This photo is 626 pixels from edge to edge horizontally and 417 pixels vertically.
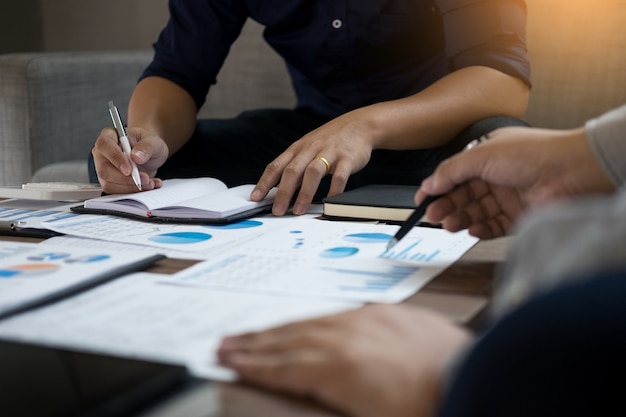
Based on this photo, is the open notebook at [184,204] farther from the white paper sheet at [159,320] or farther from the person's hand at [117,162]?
the white paper sheet at [159,320]

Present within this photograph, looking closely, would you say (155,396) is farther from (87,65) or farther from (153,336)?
(87,65)

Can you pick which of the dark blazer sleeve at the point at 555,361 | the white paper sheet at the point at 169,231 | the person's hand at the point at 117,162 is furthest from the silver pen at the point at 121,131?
the dark blazer sleeve at the point at 555,361

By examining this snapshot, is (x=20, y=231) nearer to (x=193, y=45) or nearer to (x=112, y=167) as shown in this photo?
(x=112, y=167)

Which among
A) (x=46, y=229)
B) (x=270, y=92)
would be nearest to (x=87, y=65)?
(x=270, y=92)

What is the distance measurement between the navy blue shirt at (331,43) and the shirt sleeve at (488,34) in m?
0.10

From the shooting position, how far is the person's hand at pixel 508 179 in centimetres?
77

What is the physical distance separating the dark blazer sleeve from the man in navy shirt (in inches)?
28.7

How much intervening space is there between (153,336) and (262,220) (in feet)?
1.70

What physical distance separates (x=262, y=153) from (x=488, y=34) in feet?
1.65

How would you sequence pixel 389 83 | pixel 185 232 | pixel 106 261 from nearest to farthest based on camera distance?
pixel 106 261 < pixel 185 232 < pixel 389 83

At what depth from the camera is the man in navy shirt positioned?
1282 millimetres

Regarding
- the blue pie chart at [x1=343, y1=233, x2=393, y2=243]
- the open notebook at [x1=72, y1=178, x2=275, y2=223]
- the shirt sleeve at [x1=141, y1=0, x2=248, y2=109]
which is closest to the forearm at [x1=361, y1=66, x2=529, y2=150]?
the open notebook at [x1=72, y1=178, x2=275, y2=223]

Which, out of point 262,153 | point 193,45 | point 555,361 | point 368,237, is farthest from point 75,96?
point 555,361

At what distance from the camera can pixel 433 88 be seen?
4.79 ft
